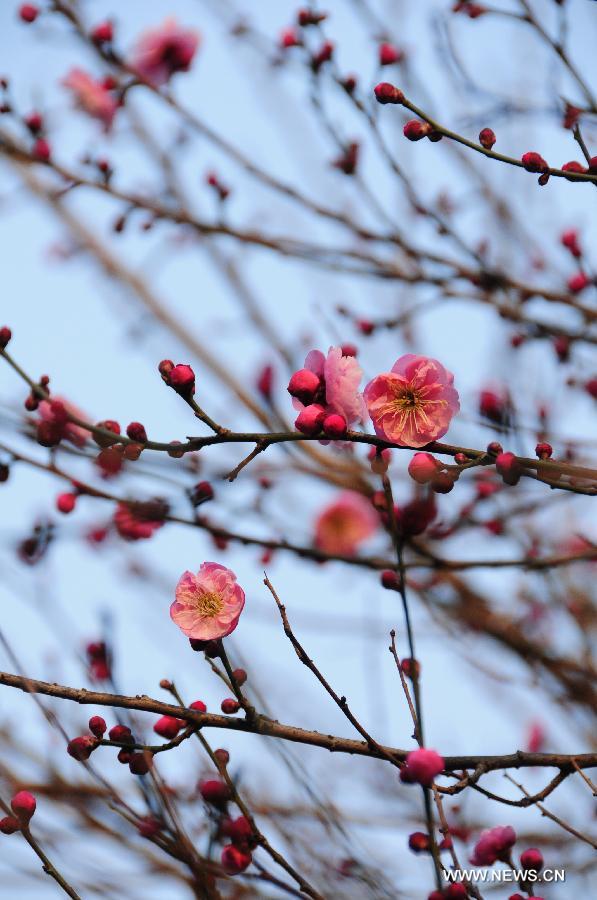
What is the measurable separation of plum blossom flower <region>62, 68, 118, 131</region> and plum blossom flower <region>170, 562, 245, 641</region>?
263cm

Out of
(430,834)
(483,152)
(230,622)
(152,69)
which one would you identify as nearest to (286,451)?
(230,622)

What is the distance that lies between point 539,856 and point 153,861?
2.78ft

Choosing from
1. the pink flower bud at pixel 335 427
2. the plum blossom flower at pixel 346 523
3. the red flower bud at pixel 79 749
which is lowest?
the red flower bud at pixel 79 749

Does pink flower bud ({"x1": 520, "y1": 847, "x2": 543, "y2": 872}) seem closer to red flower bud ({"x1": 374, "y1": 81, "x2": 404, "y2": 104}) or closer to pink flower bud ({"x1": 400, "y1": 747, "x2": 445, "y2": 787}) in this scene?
pink flower bud ({"x1": 400, "y1": 747, "x2": 445, "y2": 787})

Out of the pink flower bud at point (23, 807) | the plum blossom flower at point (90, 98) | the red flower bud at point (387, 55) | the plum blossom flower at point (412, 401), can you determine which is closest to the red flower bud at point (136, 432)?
the plum blossom flower at point (412, 401)

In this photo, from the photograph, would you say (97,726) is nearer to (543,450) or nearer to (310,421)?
(310,421)

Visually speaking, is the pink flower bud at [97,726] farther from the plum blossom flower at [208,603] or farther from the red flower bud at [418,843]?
the red flower bud at [418,843]

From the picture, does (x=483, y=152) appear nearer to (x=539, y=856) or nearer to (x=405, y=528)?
(x=405, y=528)

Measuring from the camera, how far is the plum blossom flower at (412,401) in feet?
5.18

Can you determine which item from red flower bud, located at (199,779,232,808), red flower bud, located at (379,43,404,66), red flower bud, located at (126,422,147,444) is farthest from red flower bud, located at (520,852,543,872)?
red flower bud, located at (379,43,404,66)

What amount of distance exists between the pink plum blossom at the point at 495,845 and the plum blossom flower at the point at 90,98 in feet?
10.3

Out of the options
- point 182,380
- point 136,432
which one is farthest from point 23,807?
point 182,380

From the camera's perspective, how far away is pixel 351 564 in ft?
7.06

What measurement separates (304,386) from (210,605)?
1.41 feet
